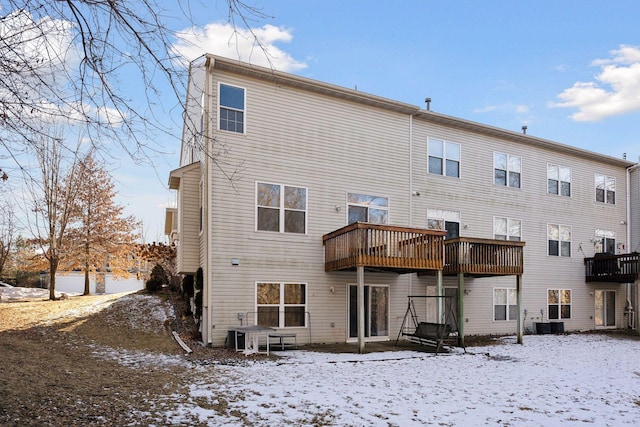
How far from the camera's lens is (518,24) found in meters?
14.3

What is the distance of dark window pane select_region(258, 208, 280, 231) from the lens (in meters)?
13.9

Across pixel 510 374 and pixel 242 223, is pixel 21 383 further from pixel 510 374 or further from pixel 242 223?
pixel 510 374

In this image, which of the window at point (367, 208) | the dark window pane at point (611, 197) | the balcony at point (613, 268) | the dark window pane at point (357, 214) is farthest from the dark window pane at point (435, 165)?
the dark window pane at point (611, 197)

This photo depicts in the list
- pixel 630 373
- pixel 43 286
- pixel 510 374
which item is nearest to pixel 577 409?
pixel 510 374

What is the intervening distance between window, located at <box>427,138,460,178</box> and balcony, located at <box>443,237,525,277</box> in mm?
3119

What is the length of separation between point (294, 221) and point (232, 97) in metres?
3.77

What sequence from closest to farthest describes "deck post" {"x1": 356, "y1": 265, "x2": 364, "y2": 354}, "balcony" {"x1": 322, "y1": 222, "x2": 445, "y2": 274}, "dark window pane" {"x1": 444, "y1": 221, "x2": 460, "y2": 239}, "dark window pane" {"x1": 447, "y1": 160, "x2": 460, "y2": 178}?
"deck post" {"x1": 356, "y1": 265, "x2": 364, "y2": 354} < "balcony" {"x1": 322, "y1": 222, "x2": 445, "y2": 274} < "dark window pane" {"x1": 444, "y1": 221, "x2": 460, "y2": 239} < "dark window pane" {"x1": 447, "y1": 160, "x2": 460, "y2": 178}

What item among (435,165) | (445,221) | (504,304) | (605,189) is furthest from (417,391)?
(605,189)

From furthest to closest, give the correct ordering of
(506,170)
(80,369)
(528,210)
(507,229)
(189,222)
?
(528,210), (506,170), (507,229), (189,222), (80,369)

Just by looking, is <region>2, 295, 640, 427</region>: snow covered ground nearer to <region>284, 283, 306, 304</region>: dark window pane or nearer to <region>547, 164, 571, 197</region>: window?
<region>284, 283, 306, 304</region>: dark window pane

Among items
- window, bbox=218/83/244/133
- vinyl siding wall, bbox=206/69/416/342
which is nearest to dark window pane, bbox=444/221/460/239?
vinyl siding wall, bbox=206/69/416/342

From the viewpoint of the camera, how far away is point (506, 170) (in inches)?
742

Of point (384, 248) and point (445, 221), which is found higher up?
point (445, 221)

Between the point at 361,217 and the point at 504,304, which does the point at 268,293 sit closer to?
the point at 361,217
